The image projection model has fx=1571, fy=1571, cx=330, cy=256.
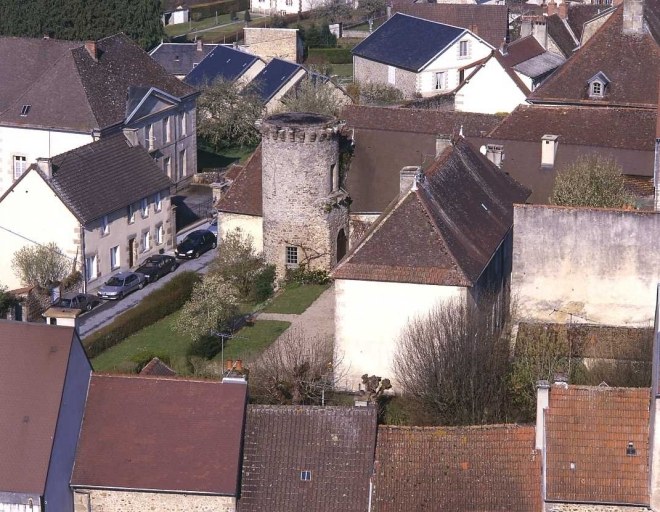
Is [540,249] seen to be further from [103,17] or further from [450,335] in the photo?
[103,17]

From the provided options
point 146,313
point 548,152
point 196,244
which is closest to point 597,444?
point 146,313

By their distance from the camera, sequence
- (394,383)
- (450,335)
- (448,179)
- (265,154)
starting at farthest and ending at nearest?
1. (265,154)
2. (448,179)
3. (394,383)
4. (450,335)

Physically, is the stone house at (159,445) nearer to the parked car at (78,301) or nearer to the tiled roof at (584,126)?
the parked car at (78,301)

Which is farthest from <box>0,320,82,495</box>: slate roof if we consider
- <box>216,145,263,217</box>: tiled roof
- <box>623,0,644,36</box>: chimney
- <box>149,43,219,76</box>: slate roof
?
<box>149,43,219,76</box>: slate roof

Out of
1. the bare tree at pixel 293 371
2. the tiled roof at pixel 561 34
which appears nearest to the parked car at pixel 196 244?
the bare tree at pixel 293 371

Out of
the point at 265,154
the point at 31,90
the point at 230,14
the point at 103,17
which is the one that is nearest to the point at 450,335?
the point at 265,154

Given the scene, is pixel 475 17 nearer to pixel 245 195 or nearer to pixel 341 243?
pixel 245 195
